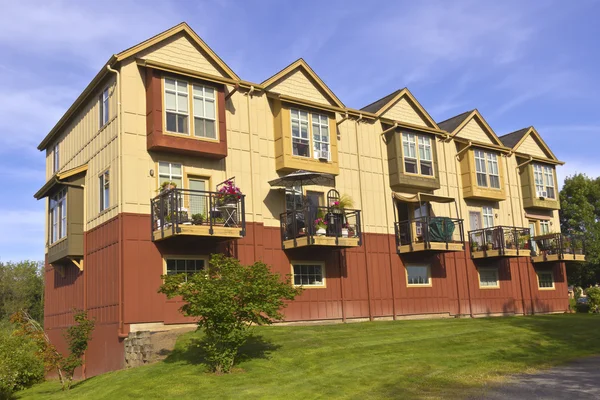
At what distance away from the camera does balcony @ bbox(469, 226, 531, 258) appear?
2990 cm

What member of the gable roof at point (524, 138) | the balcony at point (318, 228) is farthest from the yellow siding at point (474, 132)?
the balcony at point (318, 228)

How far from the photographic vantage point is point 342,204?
24172 millimetres

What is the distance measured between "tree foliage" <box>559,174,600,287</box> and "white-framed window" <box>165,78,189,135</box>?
41285mm

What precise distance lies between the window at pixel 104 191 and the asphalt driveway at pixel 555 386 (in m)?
14.6

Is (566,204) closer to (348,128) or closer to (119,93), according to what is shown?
(348,128)

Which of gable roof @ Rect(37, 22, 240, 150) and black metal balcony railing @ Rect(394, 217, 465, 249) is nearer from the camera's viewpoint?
gable roof @ Rect(37, 22, 240, 150)

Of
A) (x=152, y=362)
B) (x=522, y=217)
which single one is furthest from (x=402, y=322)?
(x=522, y=217)

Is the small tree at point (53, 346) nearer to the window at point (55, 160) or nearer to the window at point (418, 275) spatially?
the window at point (55, 160)

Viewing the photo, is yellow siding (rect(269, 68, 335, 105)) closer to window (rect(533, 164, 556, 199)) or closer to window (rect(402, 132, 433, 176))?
window (rect(402, 132, 433, 176))

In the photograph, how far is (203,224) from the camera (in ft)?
65.3

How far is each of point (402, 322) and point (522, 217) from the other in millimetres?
13604

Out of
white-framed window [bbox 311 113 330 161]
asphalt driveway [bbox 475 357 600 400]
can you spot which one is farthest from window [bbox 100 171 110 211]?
asphalt driveway [bbox 475 357 600 400]

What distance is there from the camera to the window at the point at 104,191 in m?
21.5

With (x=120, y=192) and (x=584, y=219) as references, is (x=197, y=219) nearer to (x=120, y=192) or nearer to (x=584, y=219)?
(x=120, y=192)
